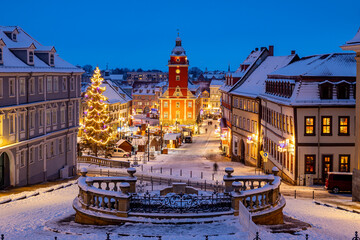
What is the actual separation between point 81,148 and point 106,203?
152 ft

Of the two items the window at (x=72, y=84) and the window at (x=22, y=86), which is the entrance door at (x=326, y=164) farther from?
the window at (x=72, y=84)

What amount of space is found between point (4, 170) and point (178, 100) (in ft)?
281

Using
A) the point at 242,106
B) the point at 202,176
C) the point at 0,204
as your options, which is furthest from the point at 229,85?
the point at 0,204

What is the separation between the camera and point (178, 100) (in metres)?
121

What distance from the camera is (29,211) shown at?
2358 cm

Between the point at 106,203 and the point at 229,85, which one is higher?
the point at 229,85

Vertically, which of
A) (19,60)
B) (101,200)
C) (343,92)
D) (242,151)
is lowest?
(242,151)

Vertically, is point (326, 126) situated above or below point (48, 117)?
below

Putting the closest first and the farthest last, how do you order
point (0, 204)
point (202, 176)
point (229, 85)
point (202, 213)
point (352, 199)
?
point (202, 213) → point (0, 204) → point (352, 199) → point (202, 176) → point (229, 85)

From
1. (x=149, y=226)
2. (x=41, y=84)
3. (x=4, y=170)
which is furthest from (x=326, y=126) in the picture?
(x=149, y=226)

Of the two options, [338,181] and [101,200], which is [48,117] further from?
[101,200]

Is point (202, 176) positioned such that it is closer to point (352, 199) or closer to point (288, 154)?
point (288, 154)

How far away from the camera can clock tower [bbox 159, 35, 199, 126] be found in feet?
395

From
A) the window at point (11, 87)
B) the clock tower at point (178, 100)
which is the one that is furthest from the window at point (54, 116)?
the clock tower at point (178, 100)
